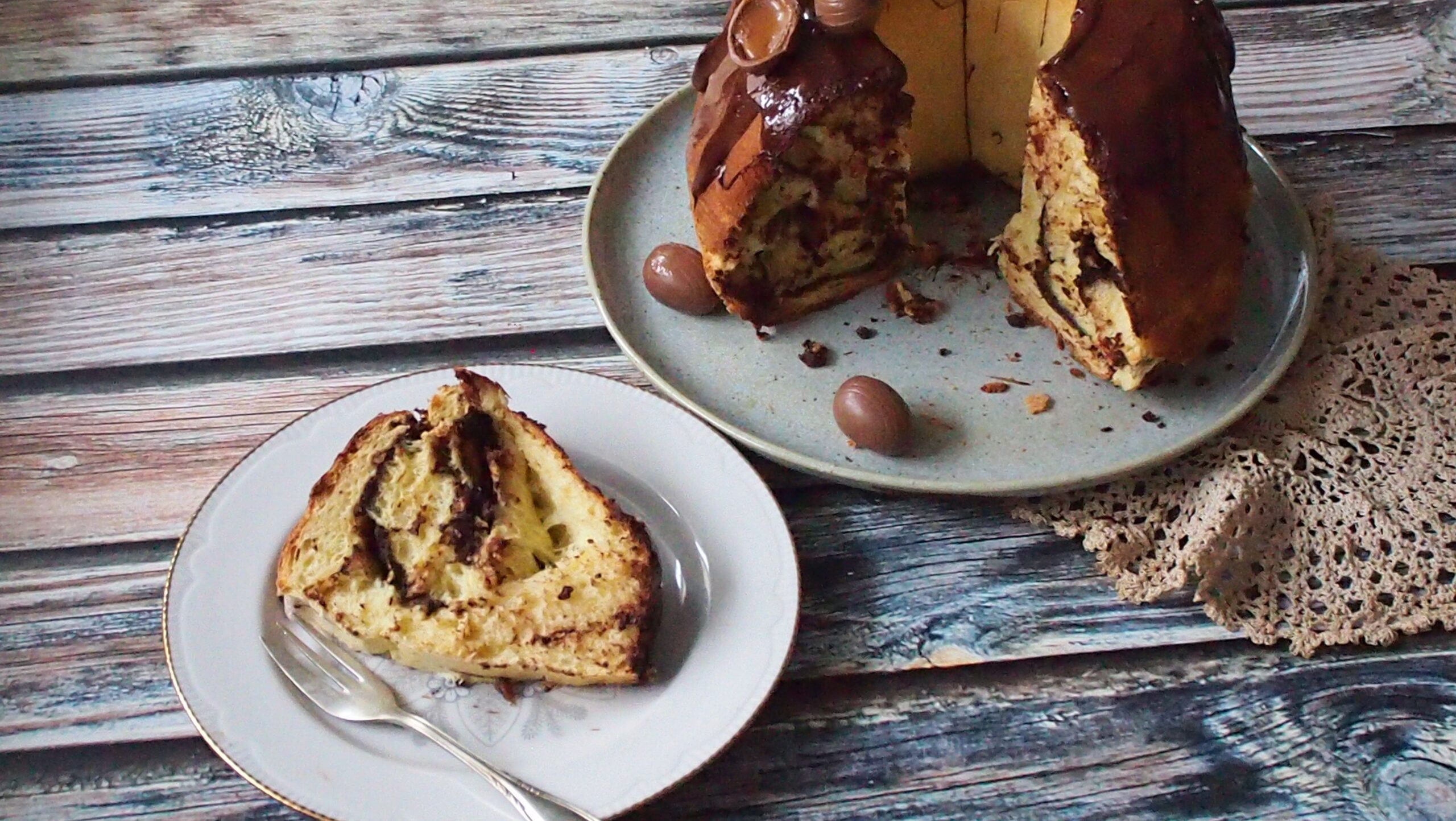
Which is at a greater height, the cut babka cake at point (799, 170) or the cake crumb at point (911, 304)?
the cut babka cake at point (799, 170)

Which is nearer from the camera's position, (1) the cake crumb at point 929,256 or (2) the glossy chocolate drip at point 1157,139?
(2) the glossy chocolate drip at point 1157,139

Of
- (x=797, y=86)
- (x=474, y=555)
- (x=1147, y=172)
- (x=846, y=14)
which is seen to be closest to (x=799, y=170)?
(x=797, y=86)

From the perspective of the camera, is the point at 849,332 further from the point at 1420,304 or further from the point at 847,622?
the point at 1420,304

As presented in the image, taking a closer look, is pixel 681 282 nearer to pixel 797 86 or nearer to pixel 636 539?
pixel 797 86

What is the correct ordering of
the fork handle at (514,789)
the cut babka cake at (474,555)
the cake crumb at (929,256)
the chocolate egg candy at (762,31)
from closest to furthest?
the fork handle at (514,789) < the cut babka cake at (474,555) < the chocolate egg candy at (762,31) < the cake crumb at (929,256)

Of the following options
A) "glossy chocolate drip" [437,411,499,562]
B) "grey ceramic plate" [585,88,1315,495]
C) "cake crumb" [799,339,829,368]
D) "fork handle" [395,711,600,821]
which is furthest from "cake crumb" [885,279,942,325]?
"fork handle" [395,711,600,821]

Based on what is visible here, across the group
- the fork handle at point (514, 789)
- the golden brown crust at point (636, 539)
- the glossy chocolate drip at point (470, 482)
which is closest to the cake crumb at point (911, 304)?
the golden brown crust at point (636, 539)

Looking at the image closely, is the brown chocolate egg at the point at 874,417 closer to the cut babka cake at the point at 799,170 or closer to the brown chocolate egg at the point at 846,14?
the cut babka cake at the point at 799,170

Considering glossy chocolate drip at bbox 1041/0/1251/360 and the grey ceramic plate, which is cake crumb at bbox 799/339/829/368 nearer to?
the grey ceramic plate
